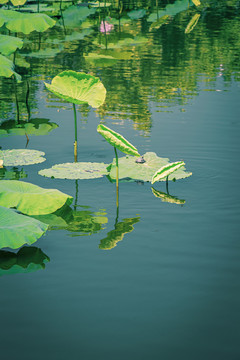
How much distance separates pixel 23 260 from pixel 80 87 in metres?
2.02

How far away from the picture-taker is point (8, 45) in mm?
6805

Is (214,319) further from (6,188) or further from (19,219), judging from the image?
(6,188)

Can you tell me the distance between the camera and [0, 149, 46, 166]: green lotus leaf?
4.96 metres

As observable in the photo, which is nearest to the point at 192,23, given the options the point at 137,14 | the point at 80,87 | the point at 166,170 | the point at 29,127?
the point at 137,14

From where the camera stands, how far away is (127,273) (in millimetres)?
3352

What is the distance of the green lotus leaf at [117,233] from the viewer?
12.2ft

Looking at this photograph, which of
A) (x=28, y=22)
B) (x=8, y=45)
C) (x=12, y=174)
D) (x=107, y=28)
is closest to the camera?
(x=12, y=174)

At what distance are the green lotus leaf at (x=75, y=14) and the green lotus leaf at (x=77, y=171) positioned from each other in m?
10.2

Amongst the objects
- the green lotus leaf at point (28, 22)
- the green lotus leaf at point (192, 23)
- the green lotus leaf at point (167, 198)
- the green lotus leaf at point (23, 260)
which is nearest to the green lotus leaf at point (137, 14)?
the green lotus leaf at point (192, 23)

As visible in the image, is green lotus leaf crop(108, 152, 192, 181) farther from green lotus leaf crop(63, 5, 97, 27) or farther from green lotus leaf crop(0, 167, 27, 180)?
green lotus leaf crop(63, 5, 97, 27)

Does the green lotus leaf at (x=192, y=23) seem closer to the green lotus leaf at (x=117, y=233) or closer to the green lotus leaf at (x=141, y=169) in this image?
the green lotus leaf at (x=141, y=169)

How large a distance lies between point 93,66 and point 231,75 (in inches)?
79.8

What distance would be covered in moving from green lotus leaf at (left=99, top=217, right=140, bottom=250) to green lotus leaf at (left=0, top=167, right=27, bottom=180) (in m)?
1.16

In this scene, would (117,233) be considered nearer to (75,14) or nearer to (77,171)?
(77,171)
